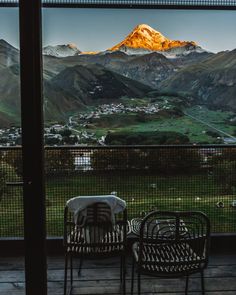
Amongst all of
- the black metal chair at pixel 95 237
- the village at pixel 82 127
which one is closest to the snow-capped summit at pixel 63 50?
the village at pixel 82 127

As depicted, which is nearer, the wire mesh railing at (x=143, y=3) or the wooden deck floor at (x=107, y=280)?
the wooden deck floor at (x=107, y=280)

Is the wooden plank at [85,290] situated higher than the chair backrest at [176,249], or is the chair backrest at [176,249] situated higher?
the chair backrest at [176,249]

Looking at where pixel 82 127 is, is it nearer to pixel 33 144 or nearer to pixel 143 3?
pixel 143 3

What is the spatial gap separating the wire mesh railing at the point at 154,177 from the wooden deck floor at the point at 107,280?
388 mm

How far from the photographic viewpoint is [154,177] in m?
3.66

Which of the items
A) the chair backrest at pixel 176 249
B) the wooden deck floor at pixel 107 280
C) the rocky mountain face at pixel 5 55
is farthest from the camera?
the wooden deck floor at pixel 107 280

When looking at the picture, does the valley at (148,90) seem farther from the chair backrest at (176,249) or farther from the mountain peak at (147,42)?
the chair backrest at (176,249)

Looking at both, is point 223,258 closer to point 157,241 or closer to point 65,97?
point 157,241

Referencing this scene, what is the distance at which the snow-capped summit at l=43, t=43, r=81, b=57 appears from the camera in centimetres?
368

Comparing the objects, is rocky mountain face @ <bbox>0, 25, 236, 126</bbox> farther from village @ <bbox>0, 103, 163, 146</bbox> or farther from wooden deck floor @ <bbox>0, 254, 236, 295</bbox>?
wooden deck floor @ <bbox>0, 254, 236, 295</bbox>

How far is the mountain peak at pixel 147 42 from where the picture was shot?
3907mm

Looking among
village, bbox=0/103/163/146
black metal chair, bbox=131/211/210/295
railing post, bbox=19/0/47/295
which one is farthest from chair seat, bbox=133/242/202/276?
village, bbox=0/103/163/146

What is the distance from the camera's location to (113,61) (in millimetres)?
3959

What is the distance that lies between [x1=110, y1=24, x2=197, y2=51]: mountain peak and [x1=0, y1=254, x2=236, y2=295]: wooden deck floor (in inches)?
80.6
